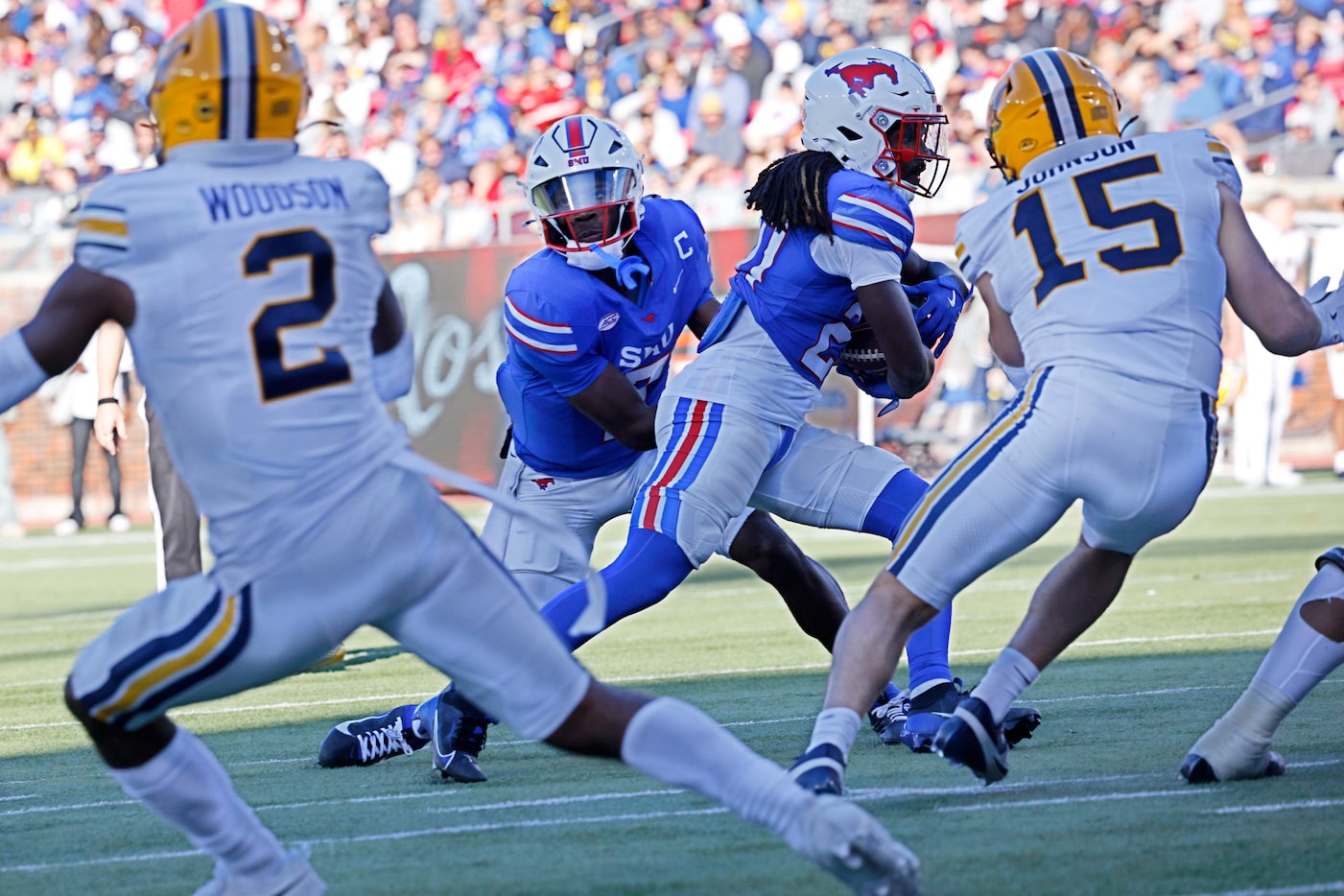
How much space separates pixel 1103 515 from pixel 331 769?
7.56 feet

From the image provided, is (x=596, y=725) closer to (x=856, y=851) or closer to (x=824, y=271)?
(x=856, y=851)

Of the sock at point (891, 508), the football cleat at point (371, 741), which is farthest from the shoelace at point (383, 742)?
the sock at point (891, 508)

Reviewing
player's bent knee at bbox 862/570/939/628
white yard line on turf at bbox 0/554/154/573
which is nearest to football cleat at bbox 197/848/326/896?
player's bent knee at bbox 862/570/939/628

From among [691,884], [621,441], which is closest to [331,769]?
[621,441]

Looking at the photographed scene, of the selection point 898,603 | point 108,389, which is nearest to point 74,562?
point 108,389

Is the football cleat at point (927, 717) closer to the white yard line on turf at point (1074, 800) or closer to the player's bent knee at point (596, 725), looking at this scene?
the white yard line on turf at point (1074, 800)

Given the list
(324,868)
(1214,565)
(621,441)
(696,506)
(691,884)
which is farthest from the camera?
(1214,565)

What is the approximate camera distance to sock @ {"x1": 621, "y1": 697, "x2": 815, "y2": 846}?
299 centimetres

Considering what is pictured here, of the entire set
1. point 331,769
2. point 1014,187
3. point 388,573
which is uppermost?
point 1014,187

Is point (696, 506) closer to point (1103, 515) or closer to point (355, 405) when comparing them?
point (1103, 515)

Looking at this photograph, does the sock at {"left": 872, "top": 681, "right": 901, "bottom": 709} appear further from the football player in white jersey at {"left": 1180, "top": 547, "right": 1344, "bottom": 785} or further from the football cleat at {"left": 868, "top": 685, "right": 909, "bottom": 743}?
the football player in white jersey at {"left": 1180, "top": 547, "right": 1344, "bottom": 785}

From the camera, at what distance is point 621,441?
523cm

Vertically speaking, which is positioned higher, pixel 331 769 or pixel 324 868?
pixel 324 868

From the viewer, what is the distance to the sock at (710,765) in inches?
118
